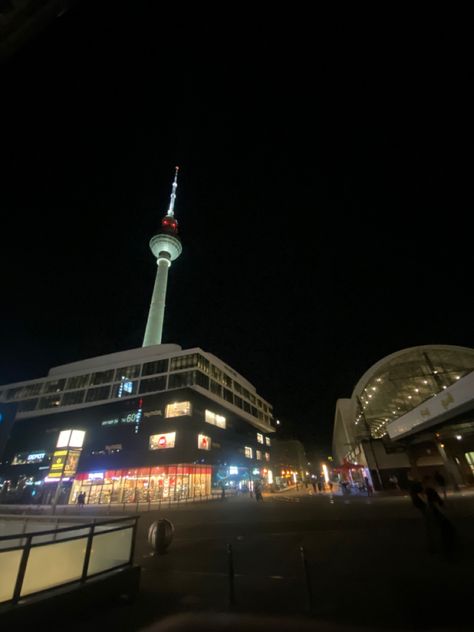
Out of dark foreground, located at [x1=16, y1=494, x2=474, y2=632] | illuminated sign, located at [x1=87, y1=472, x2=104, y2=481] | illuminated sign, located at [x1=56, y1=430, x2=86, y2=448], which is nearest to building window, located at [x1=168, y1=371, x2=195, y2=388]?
illuminated sign, located at [x1=56, y1=430, x2=86, y2=448]

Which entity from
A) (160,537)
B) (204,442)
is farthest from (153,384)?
(160,537)

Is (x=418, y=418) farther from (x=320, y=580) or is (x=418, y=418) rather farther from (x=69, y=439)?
(x=69, y=439)

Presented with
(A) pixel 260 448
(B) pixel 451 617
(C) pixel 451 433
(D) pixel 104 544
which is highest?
(A) pixel 260 448

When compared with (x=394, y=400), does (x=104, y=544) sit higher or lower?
lower

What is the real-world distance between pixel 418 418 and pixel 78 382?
2409 inches

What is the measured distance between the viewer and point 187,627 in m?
4.16

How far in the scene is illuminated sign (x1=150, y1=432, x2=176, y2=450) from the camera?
3986 centimetres

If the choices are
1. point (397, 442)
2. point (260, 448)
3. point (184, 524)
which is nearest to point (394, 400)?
point (397, 442)

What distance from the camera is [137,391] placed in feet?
163

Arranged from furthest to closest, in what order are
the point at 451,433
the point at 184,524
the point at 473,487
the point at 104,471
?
the point at 104,471, the point at 473,487, the point at 451,433, the point at 184,524

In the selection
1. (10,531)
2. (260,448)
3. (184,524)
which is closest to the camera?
(10,531)

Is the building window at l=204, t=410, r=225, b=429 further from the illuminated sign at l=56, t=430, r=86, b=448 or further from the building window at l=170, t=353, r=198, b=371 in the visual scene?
the illuminated sign at l=56, t=430, r=86, b=448

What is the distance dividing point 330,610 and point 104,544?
4.34 m

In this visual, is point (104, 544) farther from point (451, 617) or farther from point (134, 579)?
point (451, 617)
